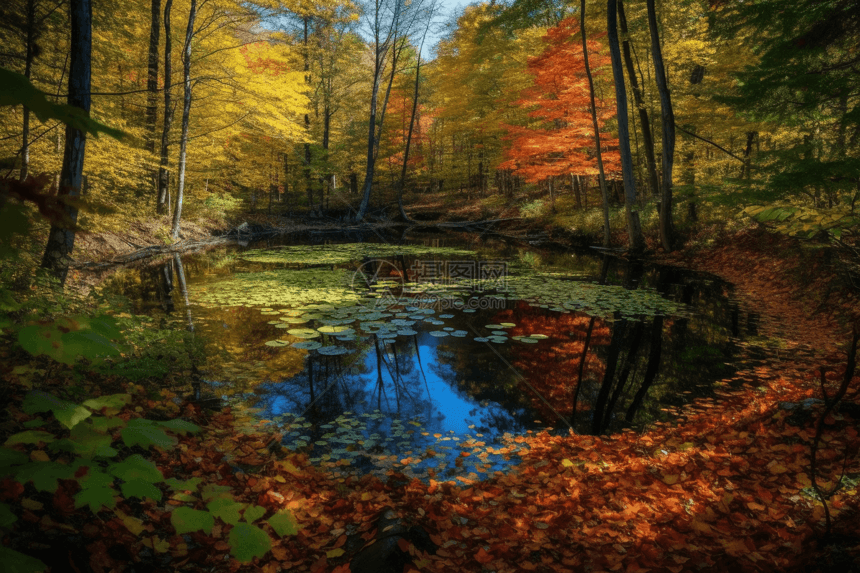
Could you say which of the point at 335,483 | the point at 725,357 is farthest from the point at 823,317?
the point at 335,483

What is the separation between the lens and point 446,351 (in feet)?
19.0

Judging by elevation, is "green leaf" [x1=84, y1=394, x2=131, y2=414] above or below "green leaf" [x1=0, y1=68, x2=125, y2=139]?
below

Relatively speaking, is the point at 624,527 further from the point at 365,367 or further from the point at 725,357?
the point at 725,357

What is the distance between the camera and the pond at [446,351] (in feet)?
12.4

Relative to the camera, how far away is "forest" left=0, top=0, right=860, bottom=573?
1839 millimetres

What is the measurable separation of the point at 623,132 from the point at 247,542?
12826 mm

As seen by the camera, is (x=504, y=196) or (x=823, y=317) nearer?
(x=823, y=317)

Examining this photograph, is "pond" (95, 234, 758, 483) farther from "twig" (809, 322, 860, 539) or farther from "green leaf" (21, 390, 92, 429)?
"green leaf" (21, 390, 92, 429)

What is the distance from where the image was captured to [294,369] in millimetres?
4918

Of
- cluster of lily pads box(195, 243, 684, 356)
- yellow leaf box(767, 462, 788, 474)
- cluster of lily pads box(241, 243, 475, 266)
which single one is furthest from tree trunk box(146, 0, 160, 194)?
yellow leaf box(767, 462, 788, 474)

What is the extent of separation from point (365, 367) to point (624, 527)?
3432 millimetres

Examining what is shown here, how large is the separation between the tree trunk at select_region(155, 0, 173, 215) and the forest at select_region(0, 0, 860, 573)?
0.36 ft

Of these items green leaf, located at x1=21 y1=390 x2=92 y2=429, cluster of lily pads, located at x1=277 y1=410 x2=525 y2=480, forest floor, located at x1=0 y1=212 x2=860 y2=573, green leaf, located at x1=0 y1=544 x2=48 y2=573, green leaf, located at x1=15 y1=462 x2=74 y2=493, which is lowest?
cluster of lily pads, located at x1=277 y1=410 x2=525 y2=480

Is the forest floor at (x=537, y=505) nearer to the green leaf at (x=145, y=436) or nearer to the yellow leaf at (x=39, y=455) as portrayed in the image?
the yellow leaf at (x=39, y=455)
